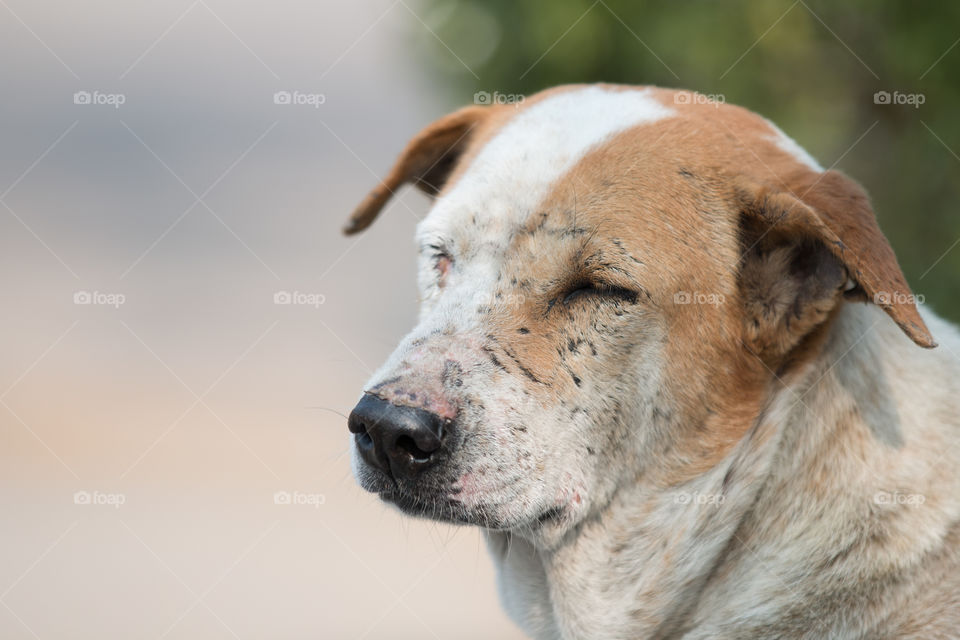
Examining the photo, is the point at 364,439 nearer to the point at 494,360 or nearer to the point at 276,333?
the point at 494,360

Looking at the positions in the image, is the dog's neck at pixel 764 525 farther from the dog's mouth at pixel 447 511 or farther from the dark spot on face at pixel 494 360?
the dark spot on face at pixel 494 360

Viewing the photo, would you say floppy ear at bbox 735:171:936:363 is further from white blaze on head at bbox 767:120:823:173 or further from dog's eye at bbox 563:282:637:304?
dog's eye at bbox 563:282:637:304

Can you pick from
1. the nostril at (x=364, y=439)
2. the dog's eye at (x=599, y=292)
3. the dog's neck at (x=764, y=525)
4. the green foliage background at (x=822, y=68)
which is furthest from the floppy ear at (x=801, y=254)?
the green foliage background at (x=822, y=68)

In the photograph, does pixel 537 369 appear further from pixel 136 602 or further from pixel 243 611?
pixel 136 602

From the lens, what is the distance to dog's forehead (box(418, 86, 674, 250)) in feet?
8.54

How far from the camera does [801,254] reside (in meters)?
2.43

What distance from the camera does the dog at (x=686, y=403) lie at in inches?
89.4

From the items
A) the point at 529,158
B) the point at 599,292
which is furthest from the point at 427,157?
the point at 599,292

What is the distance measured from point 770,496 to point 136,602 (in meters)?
4.36

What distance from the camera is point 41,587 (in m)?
5.61

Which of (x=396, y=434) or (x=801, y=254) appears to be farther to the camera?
(x=801, y=254)

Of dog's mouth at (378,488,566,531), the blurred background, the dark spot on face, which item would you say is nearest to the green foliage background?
the blurred background

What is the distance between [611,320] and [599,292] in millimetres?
85

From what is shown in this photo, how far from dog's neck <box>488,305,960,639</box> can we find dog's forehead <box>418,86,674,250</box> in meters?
0.83
